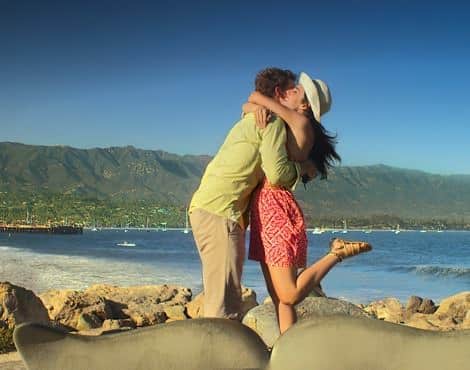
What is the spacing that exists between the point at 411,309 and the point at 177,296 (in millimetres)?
5748

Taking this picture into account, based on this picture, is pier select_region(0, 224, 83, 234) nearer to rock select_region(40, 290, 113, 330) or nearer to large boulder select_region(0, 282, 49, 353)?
rock select_region(40, 290, 113, 330)

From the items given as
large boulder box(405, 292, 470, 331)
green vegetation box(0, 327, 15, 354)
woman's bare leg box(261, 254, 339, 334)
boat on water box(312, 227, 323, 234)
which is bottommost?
boat on water box(312, 227, 323, 234)

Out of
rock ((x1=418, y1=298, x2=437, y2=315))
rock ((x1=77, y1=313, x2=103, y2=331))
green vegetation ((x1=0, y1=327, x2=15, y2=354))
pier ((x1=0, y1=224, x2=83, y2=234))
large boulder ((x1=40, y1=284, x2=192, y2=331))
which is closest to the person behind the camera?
green vegetation ((x1=0, y1=327, x2=15, y2=354))

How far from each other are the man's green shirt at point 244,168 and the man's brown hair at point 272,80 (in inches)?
7.8

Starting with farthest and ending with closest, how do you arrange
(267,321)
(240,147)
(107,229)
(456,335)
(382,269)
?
(107,229)
(382,269)
(267,321)
(240,147)
(456,335)

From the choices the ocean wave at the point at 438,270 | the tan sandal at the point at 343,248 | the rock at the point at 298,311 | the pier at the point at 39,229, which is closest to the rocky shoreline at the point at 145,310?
the rock at the point at 298,311

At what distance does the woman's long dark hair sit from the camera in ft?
10.9

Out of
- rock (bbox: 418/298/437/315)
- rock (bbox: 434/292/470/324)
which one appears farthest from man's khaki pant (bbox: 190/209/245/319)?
rock (bbox: 418/298/437/315)

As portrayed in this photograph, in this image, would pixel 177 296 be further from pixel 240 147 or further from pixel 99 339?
pixel 99 339

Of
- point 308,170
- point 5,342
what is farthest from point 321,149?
point 5,342

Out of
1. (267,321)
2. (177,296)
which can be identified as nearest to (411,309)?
(177,296)

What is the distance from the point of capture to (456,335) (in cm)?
168

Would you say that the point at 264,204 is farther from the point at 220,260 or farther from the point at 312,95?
the point at 312,95

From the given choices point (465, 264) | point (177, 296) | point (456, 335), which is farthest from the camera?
point (465, 264)
